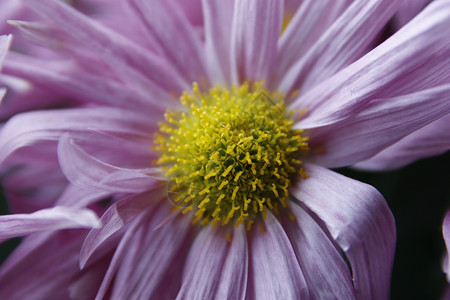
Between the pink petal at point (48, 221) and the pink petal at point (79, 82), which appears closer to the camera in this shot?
the pink petal at point (48, 221)

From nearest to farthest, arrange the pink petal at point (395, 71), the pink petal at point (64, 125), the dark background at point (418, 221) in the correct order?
the pink petal at point (395, 71) < the pink petal at point (64, 125) < the dark background at point (418, 221)

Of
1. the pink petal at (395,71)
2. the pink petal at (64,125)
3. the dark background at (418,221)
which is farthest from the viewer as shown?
the dark background at (418,221)

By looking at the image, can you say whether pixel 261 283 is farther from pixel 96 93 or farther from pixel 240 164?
pixel 96 93

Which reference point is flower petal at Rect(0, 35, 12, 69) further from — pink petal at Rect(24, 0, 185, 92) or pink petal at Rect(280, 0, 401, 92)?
pink petal at Rect(280, 0, 401, 92)

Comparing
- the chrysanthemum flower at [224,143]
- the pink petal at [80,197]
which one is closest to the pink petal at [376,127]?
the chrysanthemum flower at [224,143]

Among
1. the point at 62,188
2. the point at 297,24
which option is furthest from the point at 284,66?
the point at 62,188

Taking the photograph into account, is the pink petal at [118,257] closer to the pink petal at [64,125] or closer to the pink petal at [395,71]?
the pink petal at [64,125]
